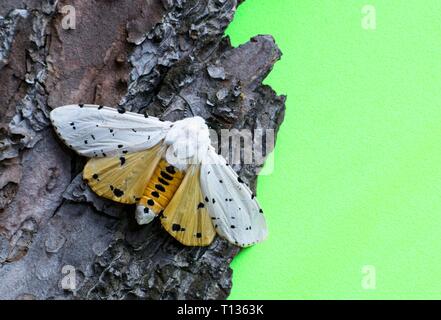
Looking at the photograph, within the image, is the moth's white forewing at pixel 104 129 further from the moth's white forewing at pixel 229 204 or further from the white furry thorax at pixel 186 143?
the moth's white forewing at pixel 229 204

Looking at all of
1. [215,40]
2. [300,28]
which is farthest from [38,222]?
[300,28]

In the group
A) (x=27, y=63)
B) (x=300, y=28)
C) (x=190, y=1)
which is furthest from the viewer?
(x=300, y=28)

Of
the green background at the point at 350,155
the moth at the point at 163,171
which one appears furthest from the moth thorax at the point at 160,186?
the green background at the point at 350,155

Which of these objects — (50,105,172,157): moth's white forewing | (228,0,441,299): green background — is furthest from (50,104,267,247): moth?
(228,0,441,299): green background

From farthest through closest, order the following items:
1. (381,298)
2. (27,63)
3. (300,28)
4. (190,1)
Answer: (300,28)
(381,298)
(190,1)
(27,63)

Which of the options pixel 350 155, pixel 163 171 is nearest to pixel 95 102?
Answer: pixel 163 171

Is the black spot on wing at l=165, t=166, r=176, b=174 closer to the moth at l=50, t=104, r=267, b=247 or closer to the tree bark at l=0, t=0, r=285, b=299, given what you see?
the moth at l=50, t=104, r=267, b=247

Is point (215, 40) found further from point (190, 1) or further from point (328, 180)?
point (328, 180)
